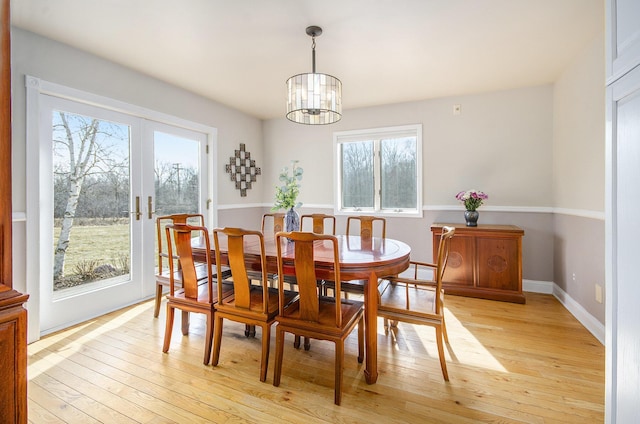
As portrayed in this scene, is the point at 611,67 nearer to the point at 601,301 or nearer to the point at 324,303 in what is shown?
the point at 324,303

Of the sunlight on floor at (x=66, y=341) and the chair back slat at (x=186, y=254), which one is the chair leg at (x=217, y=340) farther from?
the sunlight on floor at (x=66, y=341)

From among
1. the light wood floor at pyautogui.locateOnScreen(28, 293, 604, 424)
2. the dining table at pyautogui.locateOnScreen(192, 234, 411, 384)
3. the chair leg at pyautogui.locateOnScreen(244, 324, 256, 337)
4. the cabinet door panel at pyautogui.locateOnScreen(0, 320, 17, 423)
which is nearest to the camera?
the cabinet door panel at pyautogui.locateOnScreen(0, 320, 17, 423)

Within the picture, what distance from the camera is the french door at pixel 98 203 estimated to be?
2486mm

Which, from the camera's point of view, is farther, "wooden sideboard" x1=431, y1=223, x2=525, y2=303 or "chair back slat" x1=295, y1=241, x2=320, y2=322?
"wooden sideboard" x1=431, y1=223, x2=525, y2=303

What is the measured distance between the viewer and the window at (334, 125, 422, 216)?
410 cm

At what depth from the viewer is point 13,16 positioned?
212 cm

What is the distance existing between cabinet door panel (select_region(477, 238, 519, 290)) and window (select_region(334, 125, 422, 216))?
3.23ft

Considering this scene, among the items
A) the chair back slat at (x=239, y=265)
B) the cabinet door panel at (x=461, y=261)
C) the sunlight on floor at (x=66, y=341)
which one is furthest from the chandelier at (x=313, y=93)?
the sunlight on floor at (x=66, y=341)

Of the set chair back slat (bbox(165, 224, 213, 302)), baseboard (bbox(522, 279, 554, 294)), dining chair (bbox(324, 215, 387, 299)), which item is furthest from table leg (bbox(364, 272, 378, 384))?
baseboard (bbox(522, 279, 554, 294))

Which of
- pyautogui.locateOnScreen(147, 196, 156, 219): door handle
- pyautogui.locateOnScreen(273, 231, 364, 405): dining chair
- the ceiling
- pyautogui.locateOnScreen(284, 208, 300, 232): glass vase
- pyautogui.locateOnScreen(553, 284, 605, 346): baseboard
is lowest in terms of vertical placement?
pyautogui.locateOnScreen(553, 284, 605, 346): baseboard

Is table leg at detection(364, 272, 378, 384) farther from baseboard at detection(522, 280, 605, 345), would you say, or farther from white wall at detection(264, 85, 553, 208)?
white wall at detection(264, 85, 553, 208)

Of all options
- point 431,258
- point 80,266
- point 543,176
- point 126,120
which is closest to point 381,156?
point 431,258

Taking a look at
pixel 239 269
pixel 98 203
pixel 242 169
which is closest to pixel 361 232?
pixel 239 269

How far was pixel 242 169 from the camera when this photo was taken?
4.57 metres
